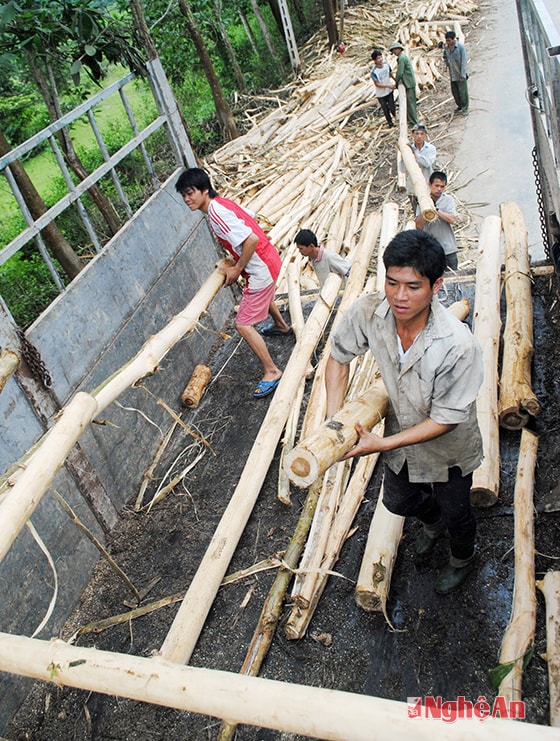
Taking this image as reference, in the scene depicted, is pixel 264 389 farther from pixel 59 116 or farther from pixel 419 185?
pixel 59 116

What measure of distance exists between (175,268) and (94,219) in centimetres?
434

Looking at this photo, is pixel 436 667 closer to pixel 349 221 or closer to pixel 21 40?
pixel 21 40

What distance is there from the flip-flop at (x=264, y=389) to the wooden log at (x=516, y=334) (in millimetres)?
1931

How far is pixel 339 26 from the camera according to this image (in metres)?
17.2

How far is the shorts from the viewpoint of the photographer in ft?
17.5

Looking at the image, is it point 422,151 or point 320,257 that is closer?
point 320,257

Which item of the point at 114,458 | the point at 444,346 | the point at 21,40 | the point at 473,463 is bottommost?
the point at 114,458

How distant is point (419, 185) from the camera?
6.35 m

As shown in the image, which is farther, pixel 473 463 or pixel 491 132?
pixel 491 132

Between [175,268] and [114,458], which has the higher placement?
[175,268]

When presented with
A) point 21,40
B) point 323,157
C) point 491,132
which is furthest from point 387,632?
point 491,132


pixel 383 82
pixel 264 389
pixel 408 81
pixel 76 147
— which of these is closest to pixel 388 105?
pixel 383 82

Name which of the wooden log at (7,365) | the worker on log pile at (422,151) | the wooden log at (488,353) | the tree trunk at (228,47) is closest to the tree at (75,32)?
the worker on log pile at (422,151)

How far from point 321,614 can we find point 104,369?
2.44 m
